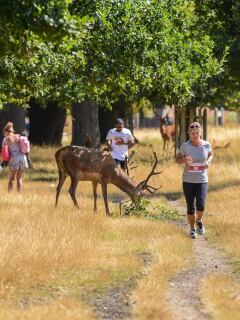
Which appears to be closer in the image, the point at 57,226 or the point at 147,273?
the point at 147,273

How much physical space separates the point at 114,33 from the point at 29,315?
388 inches

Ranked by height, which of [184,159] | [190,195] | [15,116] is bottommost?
[190,195]

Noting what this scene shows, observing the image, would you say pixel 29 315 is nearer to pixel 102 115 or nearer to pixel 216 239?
pixel 216 239

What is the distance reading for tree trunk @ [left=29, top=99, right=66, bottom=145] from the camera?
37719 millimetres

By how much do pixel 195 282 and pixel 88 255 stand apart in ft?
5.66

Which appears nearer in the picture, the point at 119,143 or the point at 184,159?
the point at 184,159

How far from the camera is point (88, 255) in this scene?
35.6ft

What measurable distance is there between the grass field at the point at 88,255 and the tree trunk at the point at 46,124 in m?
19.0

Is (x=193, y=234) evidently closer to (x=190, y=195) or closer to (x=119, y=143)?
(x=190, y=195)

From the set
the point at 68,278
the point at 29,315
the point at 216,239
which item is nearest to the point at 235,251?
the point at 216,239

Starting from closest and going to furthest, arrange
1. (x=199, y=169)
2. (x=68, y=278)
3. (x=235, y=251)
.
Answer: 1. (x=68, y=278)
2. (x=235, y=251)
3. (x=199, y=169)

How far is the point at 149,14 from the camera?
58.9 ft

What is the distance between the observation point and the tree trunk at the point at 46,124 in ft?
124

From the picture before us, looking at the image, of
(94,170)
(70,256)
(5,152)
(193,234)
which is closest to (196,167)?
(193,234)
